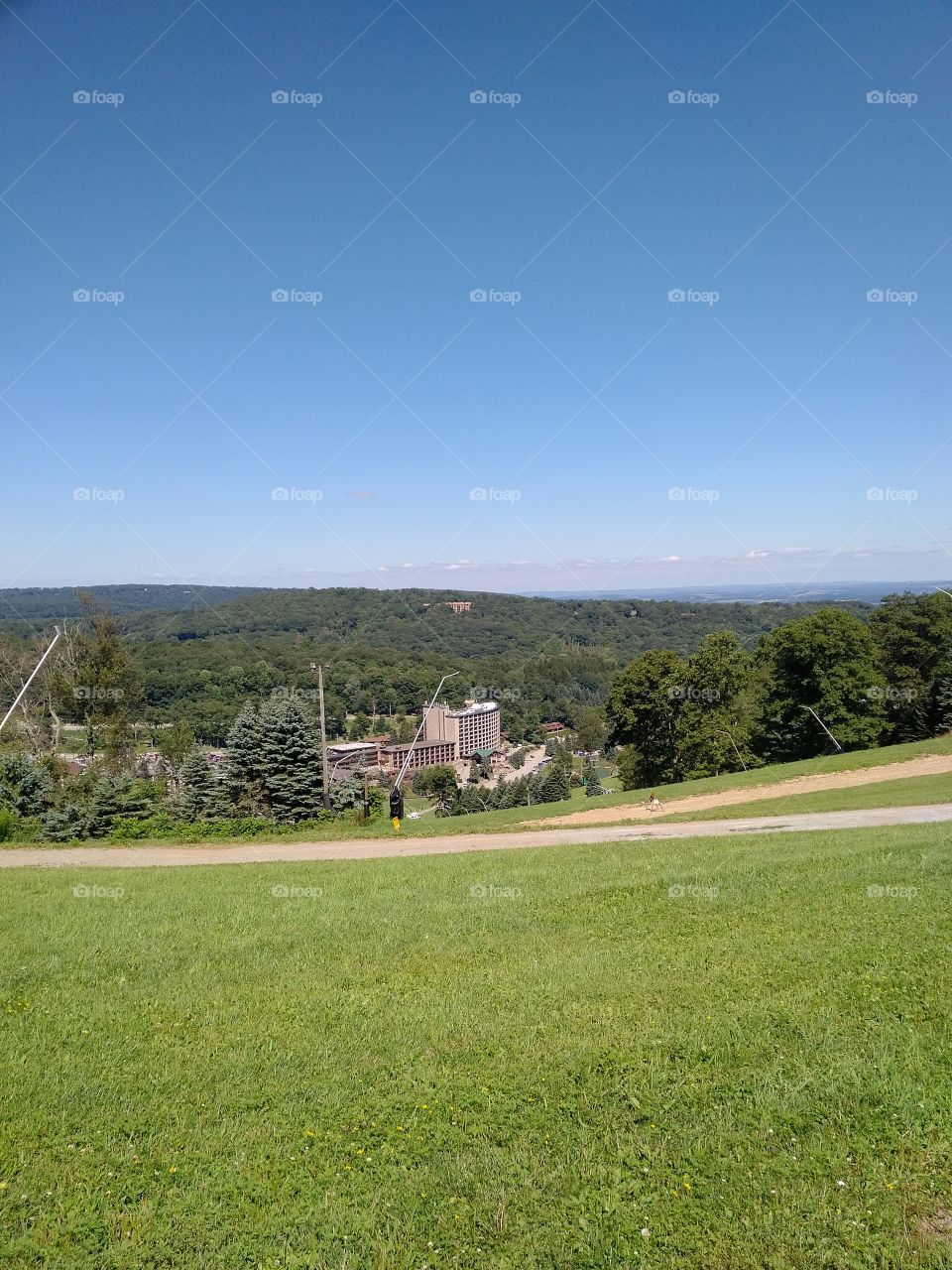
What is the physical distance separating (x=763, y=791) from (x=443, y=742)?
4575 cm

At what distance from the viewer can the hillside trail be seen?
20797 millimetres

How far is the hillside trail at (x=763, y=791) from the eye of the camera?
2080 centimetres

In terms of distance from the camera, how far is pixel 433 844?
1727 cm

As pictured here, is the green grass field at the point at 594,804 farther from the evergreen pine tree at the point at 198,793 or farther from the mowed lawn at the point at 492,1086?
the mowed lawn at the point at 492,1086

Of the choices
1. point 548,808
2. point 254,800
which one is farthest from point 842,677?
point 254,800

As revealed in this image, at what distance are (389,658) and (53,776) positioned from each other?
32.0 meters

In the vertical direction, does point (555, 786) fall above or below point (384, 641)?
→ below

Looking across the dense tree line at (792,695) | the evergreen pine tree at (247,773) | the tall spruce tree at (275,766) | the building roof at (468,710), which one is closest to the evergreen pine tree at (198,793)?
the evergreen pine tree at (247,773)

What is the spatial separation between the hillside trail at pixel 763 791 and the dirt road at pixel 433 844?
2.33 metres

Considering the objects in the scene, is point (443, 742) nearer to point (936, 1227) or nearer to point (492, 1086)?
point (492, 1086)

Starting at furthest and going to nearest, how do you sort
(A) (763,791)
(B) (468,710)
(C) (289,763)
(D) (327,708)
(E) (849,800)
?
(B) (468,710), (D) (327,708), (C) (289,763), (A) (763,791), (E) (849,800)

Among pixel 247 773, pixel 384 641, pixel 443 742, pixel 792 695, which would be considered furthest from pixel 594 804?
pixel 384 641

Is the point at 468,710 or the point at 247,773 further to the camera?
the point at 468,710

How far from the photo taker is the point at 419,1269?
12.7 feet
